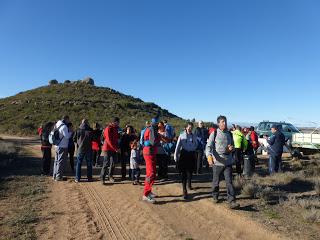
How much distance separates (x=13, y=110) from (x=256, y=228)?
61.9 meters

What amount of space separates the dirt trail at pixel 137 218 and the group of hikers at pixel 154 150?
419 mm

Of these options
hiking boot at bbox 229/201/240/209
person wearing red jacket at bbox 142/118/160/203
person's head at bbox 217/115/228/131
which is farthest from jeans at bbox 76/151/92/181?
hiking boot at bbox 229/201/240/209

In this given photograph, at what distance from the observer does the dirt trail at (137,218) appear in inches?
293

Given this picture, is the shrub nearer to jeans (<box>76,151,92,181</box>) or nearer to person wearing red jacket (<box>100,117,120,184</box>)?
jeans (<box>76,151,92,181</box>)

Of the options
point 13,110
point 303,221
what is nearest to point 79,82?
point 13,110

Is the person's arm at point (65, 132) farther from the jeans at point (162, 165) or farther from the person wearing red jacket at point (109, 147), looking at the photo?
the jeans at point (162, 165)

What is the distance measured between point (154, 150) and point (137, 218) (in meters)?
1.92

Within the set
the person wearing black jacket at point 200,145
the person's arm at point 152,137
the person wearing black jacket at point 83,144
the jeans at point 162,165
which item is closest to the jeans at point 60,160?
the person wearing black jacket at point 83,144

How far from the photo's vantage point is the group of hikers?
30.2ft

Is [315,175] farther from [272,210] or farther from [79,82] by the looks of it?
[79,82]

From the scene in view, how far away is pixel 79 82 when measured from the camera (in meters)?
90.6

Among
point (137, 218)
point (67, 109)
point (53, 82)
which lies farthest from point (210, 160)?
point (53, 82)

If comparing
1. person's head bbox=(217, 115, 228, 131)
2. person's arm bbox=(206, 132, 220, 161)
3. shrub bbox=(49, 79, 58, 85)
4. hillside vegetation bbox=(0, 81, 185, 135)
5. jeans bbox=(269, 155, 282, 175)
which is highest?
shrub bbox=(49, 79, 58, 85)

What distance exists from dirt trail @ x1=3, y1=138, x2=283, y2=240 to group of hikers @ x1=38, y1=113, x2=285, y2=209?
42 centimetres
